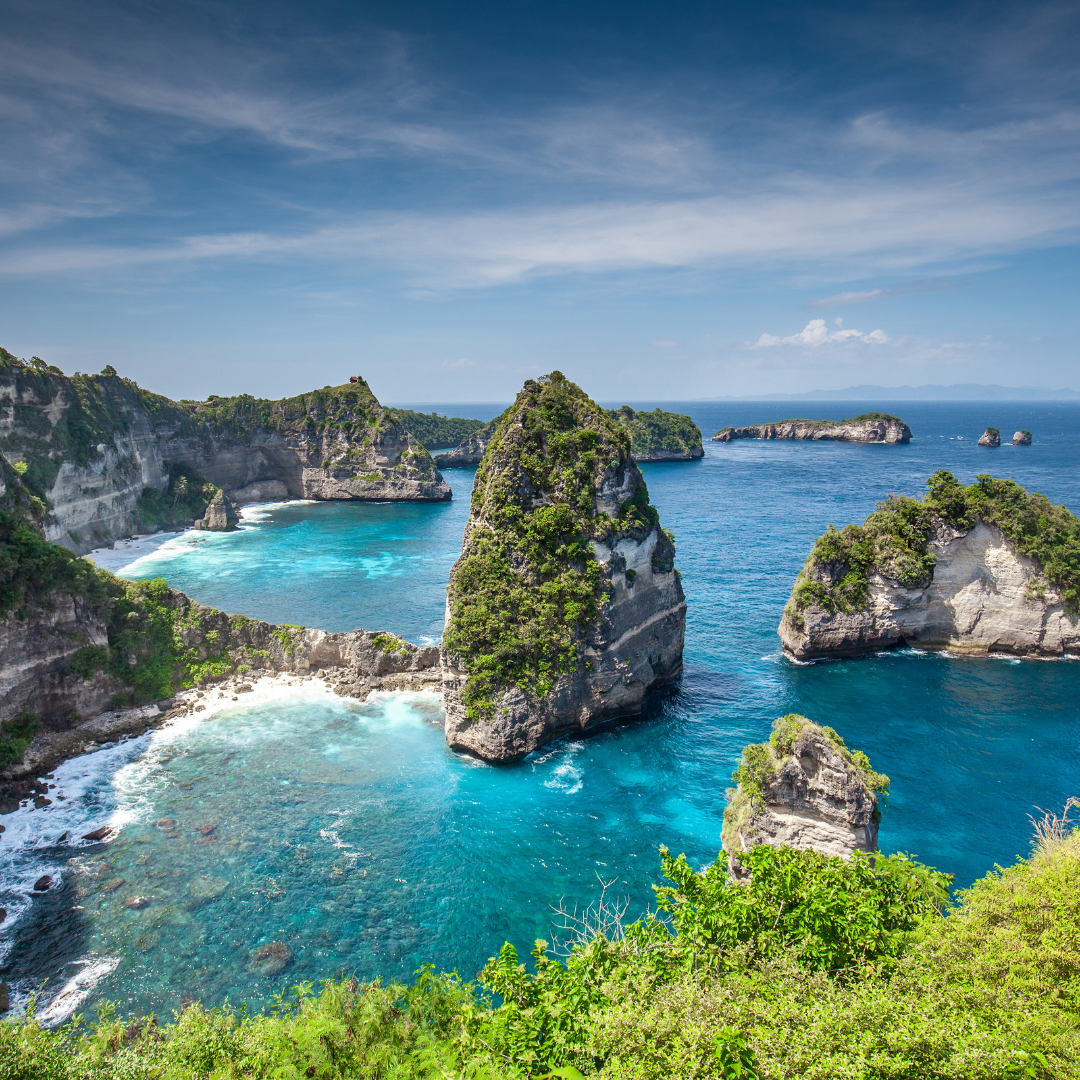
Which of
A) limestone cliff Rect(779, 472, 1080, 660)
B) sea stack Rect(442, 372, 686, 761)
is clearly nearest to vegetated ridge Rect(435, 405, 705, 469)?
limestone cliff Rect(779, 472, 1080, 660)

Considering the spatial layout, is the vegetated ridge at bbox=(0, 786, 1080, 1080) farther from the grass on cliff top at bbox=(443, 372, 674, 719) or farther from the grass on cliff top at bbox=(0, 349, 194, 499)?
the grass on cliff top at bbox=(0, 349, 194, 499)

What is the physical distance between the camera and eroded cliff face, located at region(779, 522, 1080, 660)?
54.5 meters

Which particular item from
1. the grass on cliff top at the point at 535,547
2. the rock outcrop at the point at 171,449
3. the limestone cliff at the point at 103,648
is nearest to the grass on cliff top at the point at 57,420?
the rock outcrop at the point at 171,449

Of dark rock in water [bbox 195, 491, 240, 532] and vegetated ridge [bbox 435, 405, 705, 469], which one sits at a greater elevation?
vegetated ridge [bbox 435, 405, 705, 469]

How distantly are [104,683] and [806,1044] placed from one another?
51.0 meters

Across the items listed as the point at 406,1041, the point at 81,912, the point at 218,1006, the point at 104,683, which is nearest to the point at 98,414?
the point at 104,683

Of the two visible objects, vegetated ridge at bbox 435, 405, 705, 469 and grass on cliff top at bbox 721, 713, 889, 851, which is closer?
grass on cliff top at bbox 721, 713, 889, 851

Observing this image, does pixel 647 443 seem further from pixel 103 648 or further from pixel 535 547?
pixel 103 648

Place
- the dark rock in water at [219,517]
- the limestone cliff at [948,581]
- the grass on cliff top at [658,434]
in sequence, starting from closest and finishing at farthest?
the limestone cliff at [948,581] → the dark rock in water at [219,517] → the grass on cliff top at [658,434]

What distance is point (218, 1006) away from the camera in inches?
1023

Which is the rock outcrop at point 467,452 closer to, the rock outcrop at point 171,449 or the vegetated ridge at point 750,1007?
the rock outcrop at point 171,449

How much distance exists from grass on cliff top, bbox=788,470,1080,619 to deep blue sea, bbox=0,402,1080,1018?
20.6ft

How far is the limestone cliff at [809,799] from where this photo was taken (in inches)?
1078

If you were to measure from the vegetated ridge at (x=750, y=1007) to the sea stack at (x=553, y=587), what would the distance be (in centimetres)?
2100
